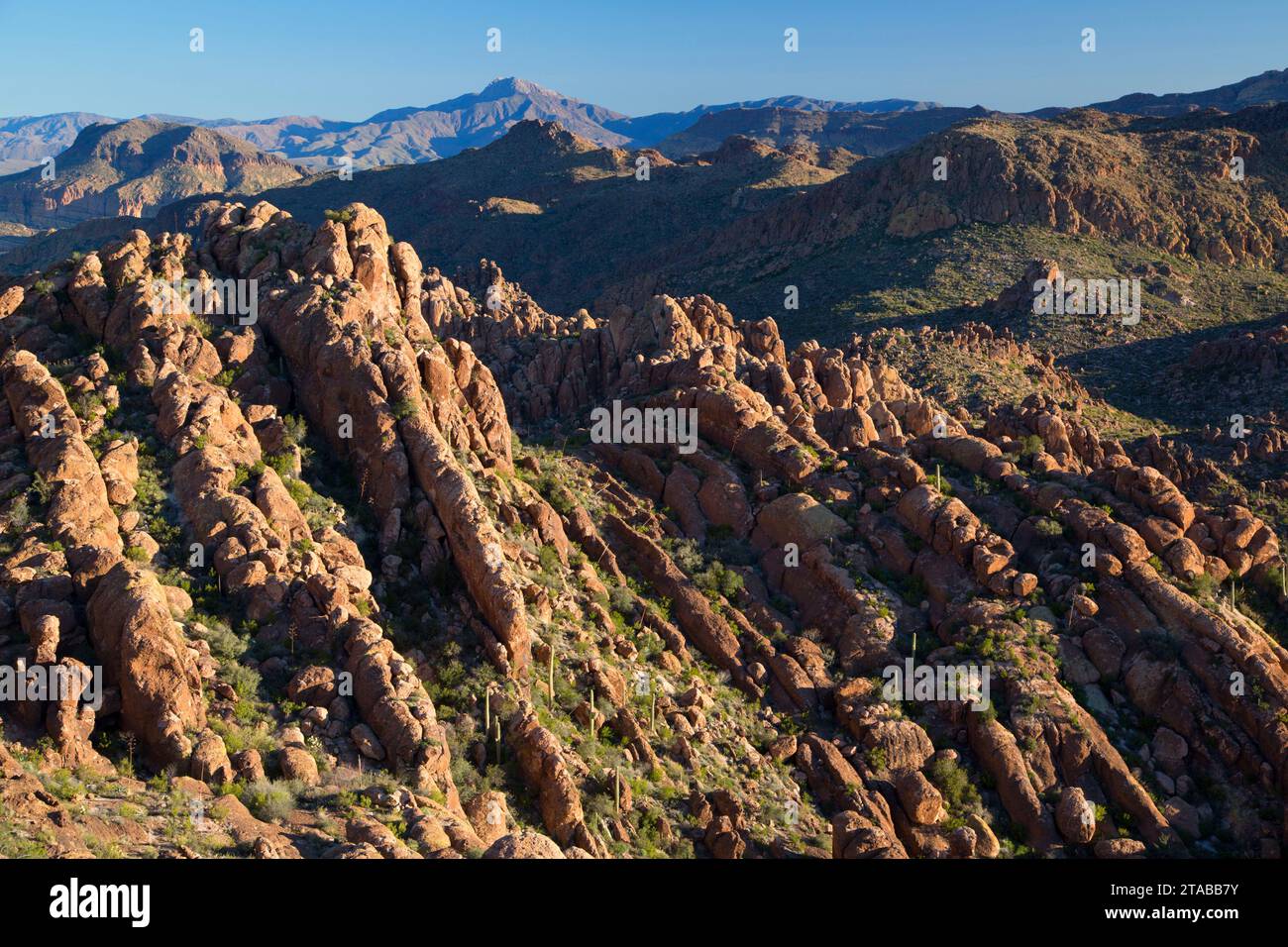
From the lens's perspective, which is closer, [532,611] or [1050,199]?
[532,611]

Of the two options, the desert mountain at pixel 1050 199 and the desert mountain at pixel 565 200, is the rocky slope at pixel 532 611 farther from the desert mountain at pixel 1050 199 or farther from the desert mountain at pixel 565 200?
the desert mountain at pixel 565 200

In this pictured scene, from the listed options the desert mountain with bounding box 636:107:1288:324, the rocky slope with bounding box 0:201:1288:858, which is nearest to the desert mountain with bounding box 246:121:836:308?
the desert mountain with bounding box 636:107:1288:324

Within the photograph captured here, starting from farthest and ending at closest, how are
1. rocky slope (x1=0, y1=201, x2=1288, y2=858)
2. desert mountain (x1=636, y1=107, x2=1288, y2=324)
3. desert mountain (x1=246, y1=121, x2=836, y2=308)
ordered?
desert mountain (x1=246, y1=121, x2=836, y2=308) → desert mountain (x1=636, y1=107, x2=1288, y2=324) → rocky slope (x1=0, y1=201, x2=1288, y2=858)

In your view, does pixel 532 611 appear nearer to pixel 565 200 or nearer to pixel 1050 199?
pixel 1050 199

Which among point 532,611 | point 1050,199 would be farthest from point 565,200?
point 532,611

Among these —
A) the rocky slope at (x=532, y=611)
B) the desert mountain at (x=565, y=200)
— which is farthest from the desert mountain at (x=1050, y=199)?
the rocky slope at (x=532, y=611)

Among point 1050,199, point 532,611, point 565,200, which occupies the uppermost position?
point 565,200

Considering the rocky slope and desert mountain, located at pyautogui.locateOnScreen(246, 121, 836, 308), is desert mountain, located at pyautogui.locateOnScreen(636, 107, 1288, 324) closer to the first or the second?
desert mountain, located at pyautogui.locateOnScreen(246, 121, 836, 308)

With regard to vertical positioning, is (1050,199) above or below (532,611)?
above

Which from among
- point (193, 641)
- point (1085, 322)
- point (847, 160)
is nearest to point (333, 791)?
point (193, 641)

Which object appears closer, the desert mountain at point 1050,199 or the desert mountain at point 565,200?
the desert mountain at point 1050,199
